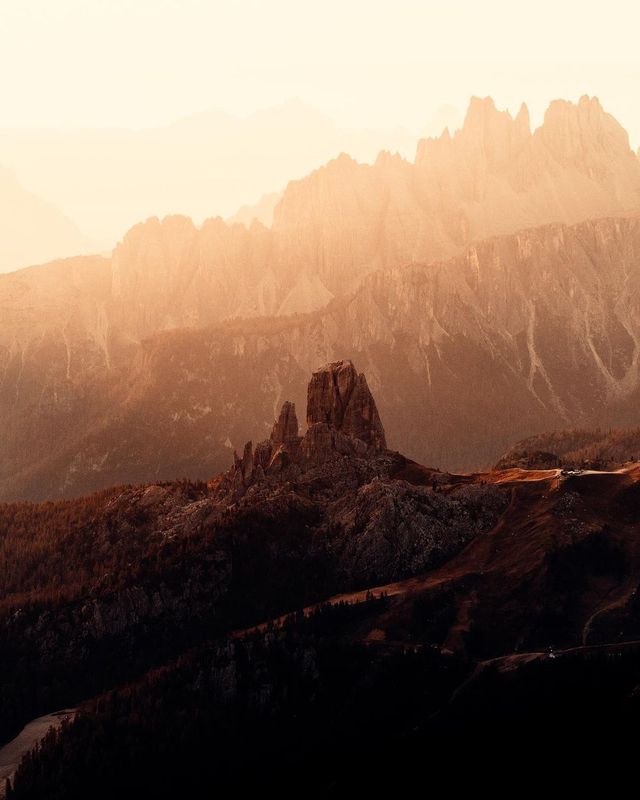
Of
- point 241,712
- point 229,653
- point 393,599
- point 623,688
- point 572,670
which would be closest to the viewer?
point 623,688

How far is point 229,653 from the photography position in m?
173

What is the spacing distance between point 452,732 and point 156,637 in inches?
2559

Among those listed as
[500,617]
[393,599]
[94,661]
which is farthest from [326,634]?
[94,661]

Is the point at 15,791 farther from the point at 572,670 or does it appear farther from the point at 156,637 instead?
the point at 572,670

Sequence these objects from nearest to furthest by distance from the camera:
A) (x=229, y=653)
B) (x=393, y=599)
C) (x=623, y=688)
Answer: (x=623, y=688)
(x=229, y=653)
(x=393, y=599)

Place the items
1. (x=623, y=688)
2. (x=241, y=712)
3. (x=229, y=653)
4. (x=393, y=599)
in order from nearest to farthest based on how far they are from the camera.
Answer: (x=623, y=688)
(x=241, y=712)
(x=229, y=653)
(x=393, y=599)

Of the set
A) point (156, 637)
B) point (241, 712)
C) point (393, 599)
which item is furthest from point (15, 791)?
point (393, 599)

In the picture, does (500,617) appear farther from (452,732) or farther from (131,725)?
(131,725)

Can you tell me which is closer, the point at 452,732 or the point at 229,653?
the point at 452,732

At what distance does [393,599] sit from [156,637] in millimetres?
38793

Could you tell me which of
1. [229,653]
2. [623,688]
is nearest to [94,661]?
[229,653]

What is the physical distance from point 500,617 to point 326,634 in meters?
26.1

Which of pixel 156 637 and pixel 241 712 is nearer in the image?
pixel 241 712

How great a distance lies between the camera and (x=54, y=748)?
156 metres
